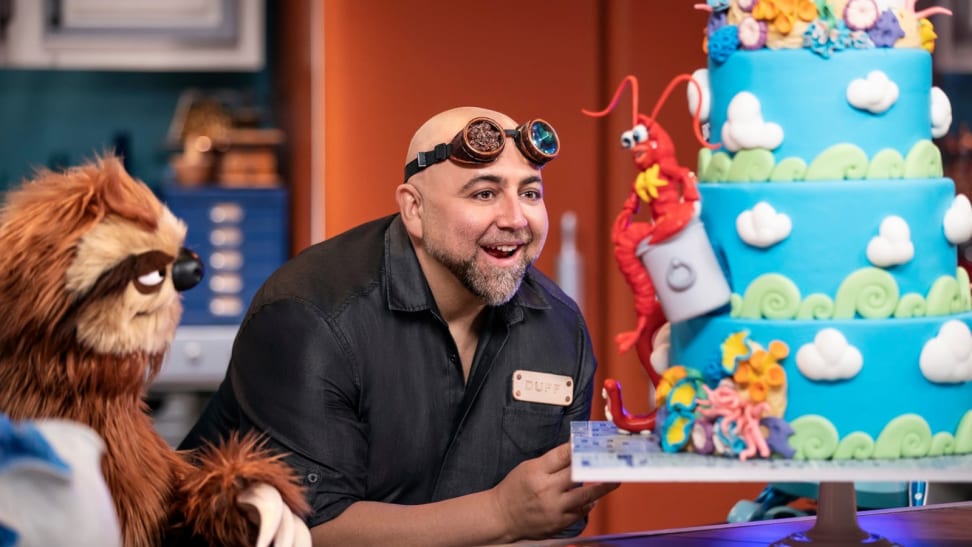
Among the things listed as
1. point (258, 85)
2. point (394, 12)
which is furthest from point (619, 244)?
point (258, 85)

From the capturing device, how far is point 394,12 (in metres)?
2.94

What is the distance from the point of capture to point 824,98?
57.7 inches

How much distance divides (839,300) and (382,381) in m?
0.70

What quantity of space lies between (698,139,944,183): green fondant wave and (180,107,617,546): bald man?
0.40 m

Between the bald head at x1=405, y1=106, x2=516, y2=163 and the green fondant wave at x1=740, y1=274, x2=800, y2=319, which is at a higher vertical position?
the bald head at x1=405, y1=106, x2=516, y2=163

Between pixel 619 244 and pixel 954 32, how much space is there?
91.9 inches

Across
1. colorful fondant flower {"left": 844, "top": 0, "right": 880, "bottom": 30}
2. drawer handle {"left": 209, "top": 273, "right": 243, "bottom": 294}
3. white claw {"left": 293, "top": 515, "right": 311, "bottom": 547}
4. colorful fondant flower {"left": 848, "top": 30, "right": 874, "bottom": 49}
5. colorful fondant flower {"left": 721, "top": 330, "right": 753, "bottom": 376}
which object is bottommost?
white claw {"left": 293, "top": 515, "right": 311, "bottom": 547}

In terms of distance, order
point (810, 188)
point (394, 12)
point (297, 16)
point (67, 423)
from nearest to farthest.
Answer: point (67, 423) < point (810, 188) < point (394, 12) < point (297, 16)

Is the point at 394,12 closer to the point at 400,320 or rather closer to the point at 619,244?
the point at 400,320

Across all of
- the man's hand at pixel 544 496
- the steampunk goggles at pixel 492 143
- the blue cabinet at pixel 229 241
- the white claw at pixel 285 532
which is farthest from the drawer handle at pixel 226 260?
the white claw at pixel 285 532

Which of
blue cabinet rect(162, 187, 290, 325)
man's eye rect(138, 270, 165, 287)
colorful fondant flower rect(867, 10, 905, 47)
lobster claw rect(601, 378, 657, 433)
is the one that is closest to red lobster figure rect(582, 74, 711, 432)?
lobster claw rect(601, 378, 657, 433)

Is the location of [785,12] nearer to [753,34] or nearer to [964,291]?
[753,34]

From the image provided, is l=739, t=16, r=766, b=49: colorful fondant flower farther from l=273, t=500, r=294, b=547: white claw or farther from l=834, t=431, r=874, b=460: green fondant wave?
l=273, t=500, r=294, b=547: white claw

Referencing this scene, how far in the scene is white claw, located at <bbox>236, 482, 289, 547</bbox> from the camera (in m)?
1.33
